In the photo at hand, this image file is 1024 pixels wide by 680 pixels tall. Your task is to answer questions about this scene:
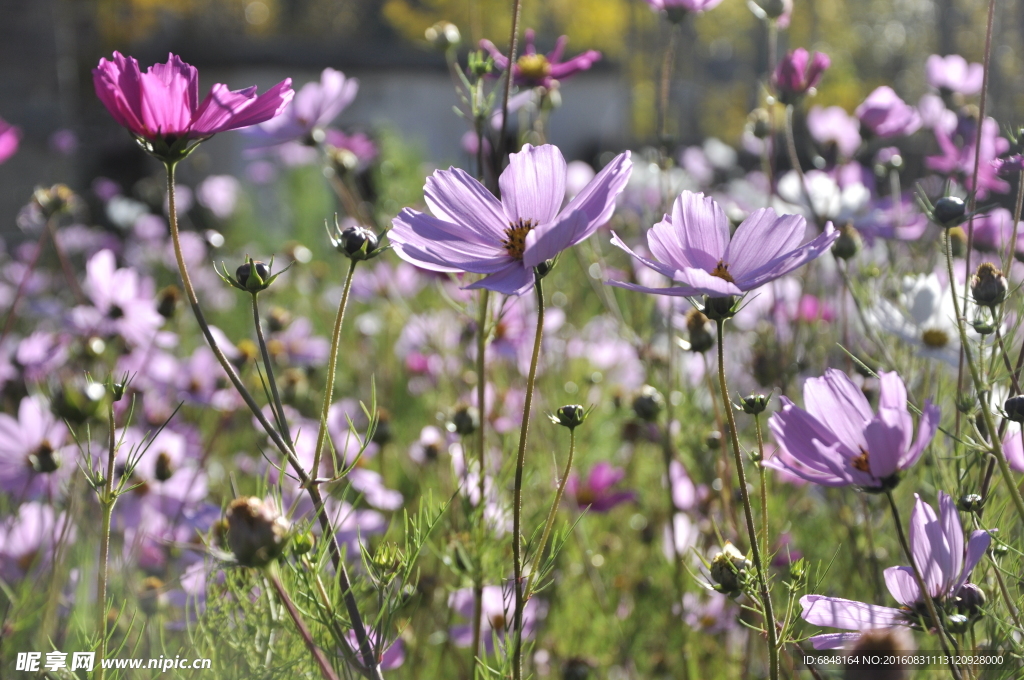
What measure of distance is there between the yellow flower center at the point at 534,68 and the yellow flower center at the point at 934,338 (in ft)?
1.51

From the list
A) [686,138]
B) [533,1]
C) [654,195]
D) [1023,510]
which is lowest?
[1023,510]

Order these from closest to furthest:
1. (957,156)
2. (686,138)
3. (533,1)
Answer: (957,156)
(686,138)
(533,1)

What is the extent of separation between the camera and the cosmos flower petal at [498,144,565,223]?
554 millimetres

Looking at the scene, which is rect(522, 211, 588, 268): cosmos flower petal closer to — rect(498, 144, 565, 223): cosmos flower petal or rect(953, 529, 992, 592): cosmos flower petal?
rect(498, 144, 565, 223): cosmos flower petal

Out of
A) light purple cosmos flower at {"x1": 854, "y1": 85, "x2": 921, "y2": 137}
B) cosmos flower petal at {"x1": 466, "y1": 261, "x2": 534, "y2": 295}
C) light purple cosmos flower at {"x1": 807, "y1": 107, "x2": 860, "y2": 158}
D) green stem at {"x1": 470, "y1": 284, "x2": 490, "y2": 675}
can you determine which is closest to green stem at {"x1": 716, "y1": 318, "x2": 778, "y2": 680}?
cosmos flower petal at {"x1": 466, "y1": 261, "x2": 534, "y2": 295}

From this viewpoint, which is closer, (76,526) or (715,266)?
(715,266)

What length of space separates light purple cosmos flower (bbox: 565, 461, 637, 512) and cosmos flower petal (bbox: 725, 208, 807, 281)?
0.54 metres

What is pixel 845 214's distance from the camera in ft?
3.59

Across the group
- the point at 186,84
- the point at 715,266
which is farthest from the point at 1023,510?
the point at 186,84

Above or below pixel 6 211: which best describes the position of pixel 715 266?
below

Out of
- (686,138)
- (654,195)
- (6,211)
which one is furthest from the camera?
(686,138)

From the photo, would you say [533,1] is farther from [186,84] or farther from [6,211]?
[186,84]

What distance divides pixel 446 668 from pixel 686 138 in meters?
5.91

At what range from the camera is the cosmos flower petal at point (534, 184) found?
554 mm
